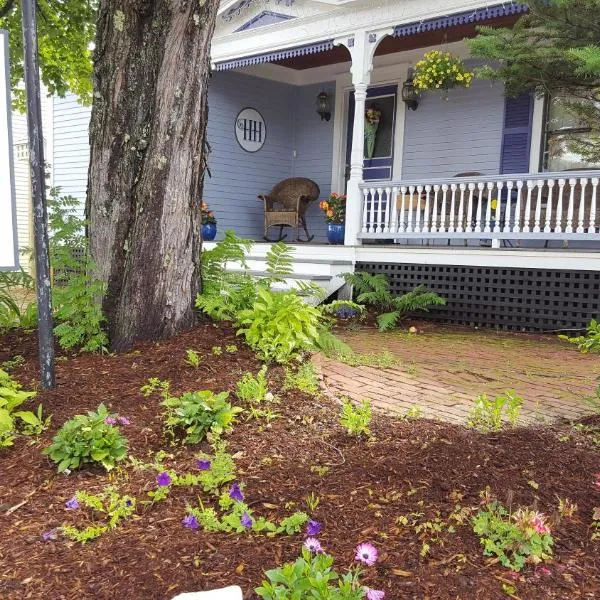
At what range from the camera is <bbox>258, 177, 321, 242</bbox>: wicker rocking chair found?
1028 centimetres

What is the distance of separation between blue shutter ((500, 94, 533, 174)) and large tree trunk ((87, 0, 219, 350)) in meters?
6.28

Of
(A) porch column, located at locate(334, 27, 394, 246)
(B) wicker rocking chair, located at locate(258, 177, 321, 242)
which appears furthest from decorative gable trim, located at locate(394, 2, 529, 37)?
(B) wicker rocking chair, located at locate(258, 177, 321, 242)

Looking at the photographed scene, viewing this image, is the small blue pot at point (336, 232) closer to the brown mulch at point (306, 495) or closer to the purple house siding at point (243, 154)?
the purple house siding at point (243, 154)

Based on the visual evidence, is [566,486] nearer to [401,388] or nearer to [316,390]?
[316,390]

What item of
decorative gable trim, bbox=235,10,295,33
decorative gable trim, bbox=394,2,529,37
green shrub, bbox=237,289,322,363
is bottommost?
green shrub, bbox=237,289,322,363

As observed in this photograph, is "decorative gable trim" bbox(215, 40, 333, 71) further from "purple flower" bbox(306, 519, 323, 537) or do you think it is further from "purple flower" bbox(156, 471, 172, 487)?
"purple flower" bbox(306, 519, 323, 537)

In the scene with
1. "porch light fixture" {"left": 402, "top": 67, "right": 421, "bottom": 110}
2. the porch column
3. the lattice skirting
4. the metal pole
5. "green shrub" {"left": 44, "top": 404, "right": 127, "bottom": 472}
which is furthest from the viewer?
"porch light fixture" {"left": 402, "top": 67, "right": 421, "bottom": 110}

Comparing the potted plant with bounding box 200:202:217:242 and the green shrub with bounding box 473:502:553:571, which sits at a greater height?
the potted plant with bounding box 200:202:217:242

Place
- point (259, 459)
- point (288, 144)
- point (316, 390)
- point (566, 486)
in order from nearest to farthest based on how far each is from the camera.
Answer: point (566, 486)
point (259, 459)
point (316, 390)
point (288, 144)

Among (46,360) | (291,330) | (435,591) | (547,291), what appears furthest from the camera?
(547,291)

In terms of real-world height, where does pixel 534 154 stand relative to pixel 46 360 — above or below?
above

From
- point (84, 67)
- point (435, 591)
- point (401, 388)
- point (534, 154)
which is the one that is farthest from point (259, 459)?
point (84, 67)

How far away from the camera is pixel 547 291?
22.7 ft

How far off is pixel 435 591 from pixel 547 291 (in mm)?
5847
